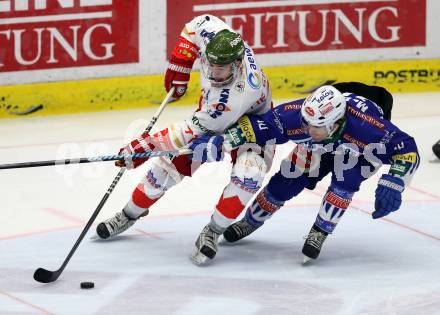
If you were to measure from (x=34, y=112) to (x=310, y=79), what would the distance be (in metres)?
2.12

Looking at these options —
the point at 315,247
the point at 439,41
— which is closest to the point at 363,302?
the point at 315,247

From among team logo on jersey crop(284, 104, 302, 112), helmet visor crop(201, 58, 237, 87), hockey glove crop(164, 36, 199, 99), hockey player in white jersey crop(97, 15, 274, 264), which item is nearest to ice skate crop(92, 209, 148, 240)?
hockey player in white jersey crop(97, 15, 274, 264)

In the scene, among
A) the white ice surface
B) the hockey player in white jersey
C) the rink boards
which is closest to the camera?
the white ice surface

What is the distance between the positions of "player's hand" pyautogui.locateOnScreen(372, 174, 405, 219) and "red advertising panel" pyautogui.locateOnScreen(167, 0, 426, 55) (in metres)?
3.91

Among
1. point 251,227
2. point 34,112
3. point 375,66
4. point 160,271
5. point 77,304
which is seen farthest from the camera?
point 375,66

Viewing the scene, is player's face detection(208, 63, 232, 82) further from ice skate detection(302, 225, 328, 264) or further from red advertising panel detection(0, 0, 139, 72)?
red advertising panel detection(0, 0, 139, 72)

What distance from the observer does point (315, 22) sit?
10.3 m

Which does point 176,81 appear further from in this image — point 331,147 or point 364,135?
point 364,135

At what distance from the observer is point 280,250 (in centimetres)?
683

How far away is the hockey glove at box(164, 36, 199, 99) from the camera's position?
23.0 feet

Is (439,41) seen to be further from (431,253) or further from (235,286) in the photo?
(235,286)

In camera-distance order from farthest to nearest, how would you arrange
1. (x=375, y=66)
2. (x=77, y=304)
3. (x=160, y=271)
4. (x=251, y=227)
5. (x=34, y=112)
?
(x=375, y=66), (x=34, y=112), (x=251, y=227), (x=160, y=271), (x=77, y=304)

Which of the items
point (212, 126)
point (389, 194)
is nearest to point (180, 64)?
point (212, 126)

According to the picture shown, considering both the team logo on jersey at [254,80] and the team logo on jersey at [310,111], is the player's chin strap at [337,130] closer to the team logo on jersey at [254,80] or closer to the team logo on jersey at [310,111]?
the team logo on jersey at [310,111]
